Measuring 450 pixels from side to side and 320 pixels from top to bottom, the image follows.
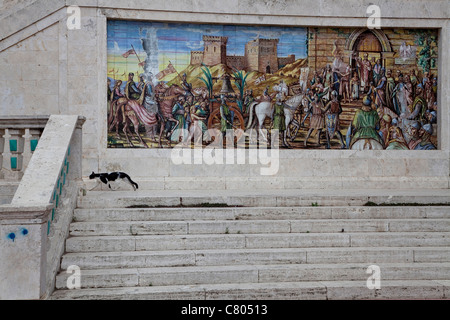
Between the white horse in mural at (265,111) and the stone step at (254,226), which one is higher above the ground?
the white horse in mural at (265,111)

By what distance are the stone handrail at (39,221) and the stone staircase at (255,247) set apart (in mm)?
342

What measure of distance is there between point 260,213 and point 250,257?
120cm

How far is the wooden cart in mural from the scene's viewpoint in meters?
12.8

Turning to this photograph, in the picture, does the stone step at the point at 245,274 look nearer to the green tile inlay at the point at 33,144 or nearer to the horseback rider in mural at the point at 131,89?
the green tile inlay at the point at 33,144

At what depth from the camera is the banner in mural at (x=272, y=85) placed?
12.6m

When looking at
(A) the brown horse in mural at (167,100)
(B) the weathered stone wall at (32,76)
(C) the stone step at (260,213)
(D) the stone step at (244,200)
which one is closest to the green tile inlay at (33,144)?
(D) the stone step at (244,200)

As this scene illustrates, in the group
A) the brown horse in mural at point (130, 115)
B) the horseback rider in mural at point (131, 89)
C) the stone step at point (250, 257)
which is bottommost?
the stone step at point (250, 257)

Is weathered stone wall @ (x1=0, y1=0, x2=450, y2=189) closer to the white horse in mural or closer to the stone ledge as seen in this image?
the white horse in mural

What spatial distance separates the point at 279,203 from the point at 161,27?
18.5 ft

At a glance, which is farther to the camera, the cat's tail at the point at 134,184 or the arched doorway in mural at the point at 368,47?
the arched doorway in mural at the point at 368,47

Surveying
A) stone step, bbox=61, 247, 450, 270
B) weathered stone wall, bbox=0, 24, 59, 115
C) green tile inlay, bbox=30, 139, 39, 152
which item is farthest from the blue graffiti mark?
weathered stone wall, bbox=0, 24, 59, 115

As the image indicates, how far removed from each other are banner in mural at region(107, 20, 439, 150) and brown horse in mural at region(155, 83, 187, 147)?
2 cm

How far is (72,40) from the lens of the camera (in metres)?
12.3

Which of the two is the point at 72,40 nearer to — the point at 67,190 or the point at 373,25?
the point at 67,190
